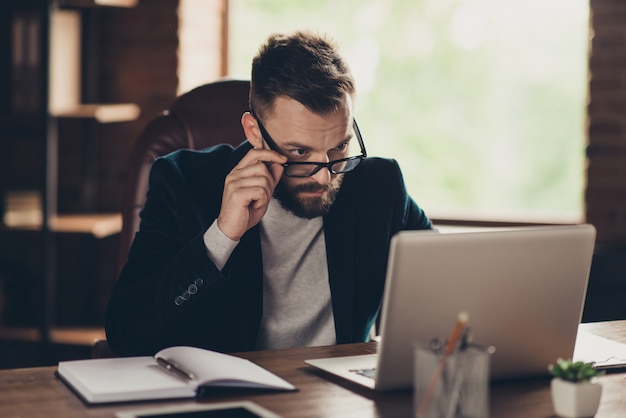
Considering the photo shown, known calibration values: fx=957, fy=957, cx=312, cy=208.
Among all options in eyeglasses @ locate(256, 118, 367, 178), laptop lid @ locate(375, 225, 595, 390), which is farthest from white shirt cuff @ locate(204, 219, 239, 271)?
laptop lid @ locate(375, 225, 595, 390)

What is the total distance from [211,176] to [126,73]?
201 cm

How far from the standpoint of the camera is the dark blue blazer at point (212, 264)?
1.78 m

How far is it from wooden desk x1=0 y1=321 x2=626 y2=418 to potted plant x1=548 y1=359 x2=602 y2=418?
28 mm

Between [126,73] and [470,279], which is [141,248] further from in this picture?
[126,73]

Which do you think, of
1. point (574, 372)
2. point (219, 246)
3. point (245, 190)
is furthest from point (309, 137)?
point (574, 372)

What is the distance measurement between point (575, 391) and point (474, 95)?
2.59 meters

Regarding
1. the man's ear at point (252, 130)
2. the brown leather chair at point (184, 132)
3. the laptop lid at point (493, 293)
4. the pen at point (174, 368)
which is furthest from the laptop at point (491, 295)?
the brown leather chair at point (184, 132)

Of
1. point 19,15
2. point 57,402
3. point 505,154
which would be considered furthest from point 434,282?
point 19,15

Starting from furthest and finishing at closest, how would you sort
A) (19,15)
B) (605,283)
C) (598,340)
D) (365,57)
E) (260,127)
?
(365,57) → (19,15) → (605,283) → (260,127) → (598,340)

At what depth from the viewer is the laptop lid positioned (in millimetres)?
1294

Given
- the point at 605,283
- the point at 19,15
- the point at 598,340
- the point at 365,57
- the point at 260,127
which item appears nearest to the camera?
the point at 598,340

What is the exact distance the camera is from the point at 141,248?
1886 mm

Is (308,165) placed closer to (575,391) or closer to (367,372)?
(367,372)

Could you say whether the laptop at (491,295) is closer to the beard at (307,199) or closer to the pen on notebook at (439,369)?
the pen on notebook at (439,369)
